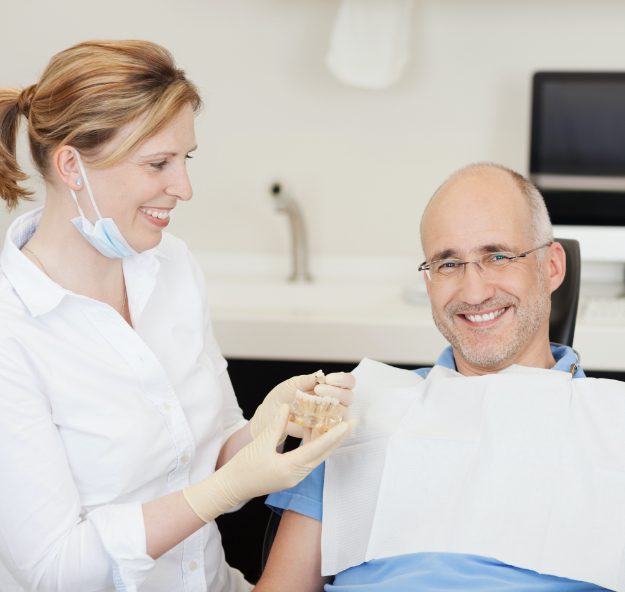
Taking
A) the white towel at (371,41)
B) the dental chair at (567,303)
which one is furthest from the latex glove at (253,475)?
the white towel at (371,41)

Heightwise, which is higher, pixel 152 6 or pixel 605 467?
pixel 152 6

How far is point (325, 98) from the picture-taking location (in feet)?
9.65

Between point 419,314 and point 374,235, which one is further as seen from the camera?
point 374,235

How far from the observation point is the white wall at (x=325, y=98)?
2814mm

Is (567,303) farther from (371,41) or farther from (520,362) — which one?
(371,41)

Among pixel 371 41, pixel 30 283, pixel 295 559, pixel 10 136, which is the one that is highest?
pixel 371 41

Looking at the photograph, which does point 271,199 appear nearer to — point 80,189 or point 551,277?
point 551,277

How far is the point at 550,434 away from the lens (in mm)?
1471

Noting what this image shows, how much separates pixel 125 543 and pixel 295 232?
1737mm

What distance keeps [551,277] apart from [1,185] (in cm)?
100

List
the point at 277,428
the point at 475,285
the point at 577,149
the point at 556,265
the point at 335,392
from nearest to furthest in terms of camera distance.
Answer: the point at 277,428 → the point at 335,392 → the point at 475,285 → the point at 556,265 → the point at 577,149

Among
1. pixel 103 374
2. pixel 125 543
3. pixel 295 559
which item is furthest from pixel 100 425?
pixel 295 559

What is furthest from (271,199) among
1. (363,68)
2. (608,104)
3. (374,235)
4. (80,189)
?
(80,189)

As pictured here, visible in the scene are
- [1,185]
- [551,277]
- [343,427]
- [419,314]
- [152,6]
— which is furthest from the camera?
[152,6]
